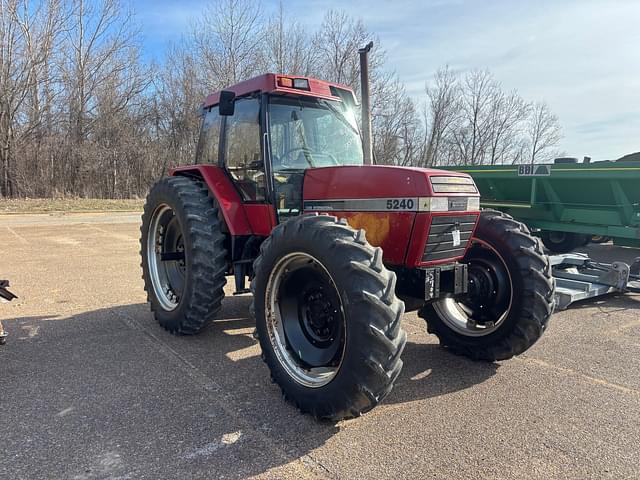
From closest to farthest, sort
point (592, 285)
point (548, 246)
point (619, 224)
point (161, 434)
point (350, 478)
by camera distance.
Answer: point (350, 478) < point (161, 434) < point (592, 285) < point (619, 224) < point (548, 246)

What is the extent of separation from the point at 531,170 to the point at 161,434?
332 inches

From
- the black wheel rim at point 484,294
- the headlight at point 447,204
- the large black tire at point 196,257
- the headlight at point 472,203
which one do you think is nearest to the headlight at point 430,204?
the headlight at point 447,204

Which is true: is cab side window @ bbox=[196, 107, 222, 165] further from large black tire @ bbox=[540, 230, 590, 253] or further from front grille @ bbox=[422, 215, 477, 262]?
large black tire @ bbox=[540, 230, 590, 253]

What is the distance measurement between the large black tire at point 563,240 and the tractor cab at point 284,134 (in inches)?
282

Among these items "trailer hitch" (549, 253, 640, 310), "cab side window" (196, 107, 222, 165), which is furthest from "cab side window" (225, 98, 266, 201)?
"trailer hitch" (549, 253, 640, 310)

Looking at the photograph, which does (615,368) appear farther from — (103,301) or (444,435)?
(103,301)

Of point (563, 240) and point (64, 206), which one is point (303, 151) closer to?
point (563, 240)

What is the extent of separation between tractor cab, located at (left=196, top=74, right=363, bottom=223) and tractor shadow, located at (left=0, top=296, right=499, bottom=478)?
1394mm

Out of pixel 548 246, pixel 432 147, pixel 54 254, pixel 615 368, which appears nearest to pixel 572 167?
pixel 548 246

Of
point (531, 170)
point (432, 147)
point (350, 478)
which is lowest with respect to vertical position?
point (350, 478)

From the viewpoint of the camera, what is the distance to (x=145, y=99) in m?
28.8

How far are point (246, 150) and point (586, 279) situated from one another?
4.40 m

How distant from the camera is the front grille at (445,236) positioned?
327 centimetres

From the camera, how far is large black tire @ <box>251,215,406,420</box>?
2.54 metres
